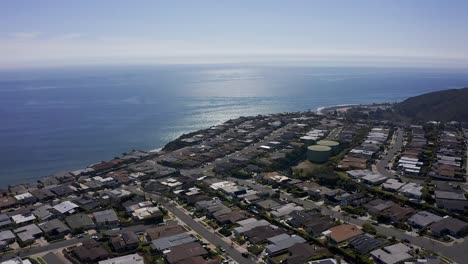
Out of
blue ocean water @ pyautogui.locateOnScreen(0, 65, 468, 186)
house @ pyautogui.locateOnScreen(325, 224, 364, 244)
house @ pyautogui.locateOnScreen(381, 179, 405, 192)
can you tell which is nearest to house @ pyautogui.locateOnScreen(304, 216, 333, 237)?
house @ pyautogui.locateOnScreen(325, 224, 364, 244)

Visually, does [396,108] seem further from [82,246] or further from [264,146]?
[82,246]

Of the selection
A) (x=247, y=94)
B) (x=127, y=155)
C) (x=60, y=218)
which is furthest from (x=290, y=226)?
(x=247, y=94)

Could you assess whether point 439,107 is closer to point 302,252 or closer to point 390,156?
point 390,156

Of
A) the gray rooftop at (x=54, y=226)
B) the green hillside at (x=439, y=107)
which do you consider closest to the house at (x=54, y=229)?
the gray rooftop at (x=54, y=226)

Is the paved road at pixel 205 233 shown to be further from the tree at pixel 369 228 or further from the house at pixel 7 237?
the house at pixel 7 237

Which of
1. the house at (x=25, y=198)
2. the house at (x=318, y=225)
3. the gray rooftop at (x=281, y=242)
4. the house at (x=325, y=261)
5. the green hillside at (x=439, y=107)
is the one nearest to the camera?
the house at (x=325, y=261)

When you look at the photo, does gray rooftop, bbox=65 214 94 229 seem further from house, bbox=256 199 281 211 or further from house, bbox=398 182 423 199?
house, bbox=398 182 423 199

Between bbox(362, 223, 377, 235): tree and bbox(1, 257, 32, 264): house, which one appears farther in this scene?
bbox(362, 223, 377, 235): tree

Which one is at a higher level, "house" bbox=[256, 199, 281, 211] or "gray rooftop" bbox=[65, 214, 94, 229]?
"house" bbox=[256, 199, 281, 211]
